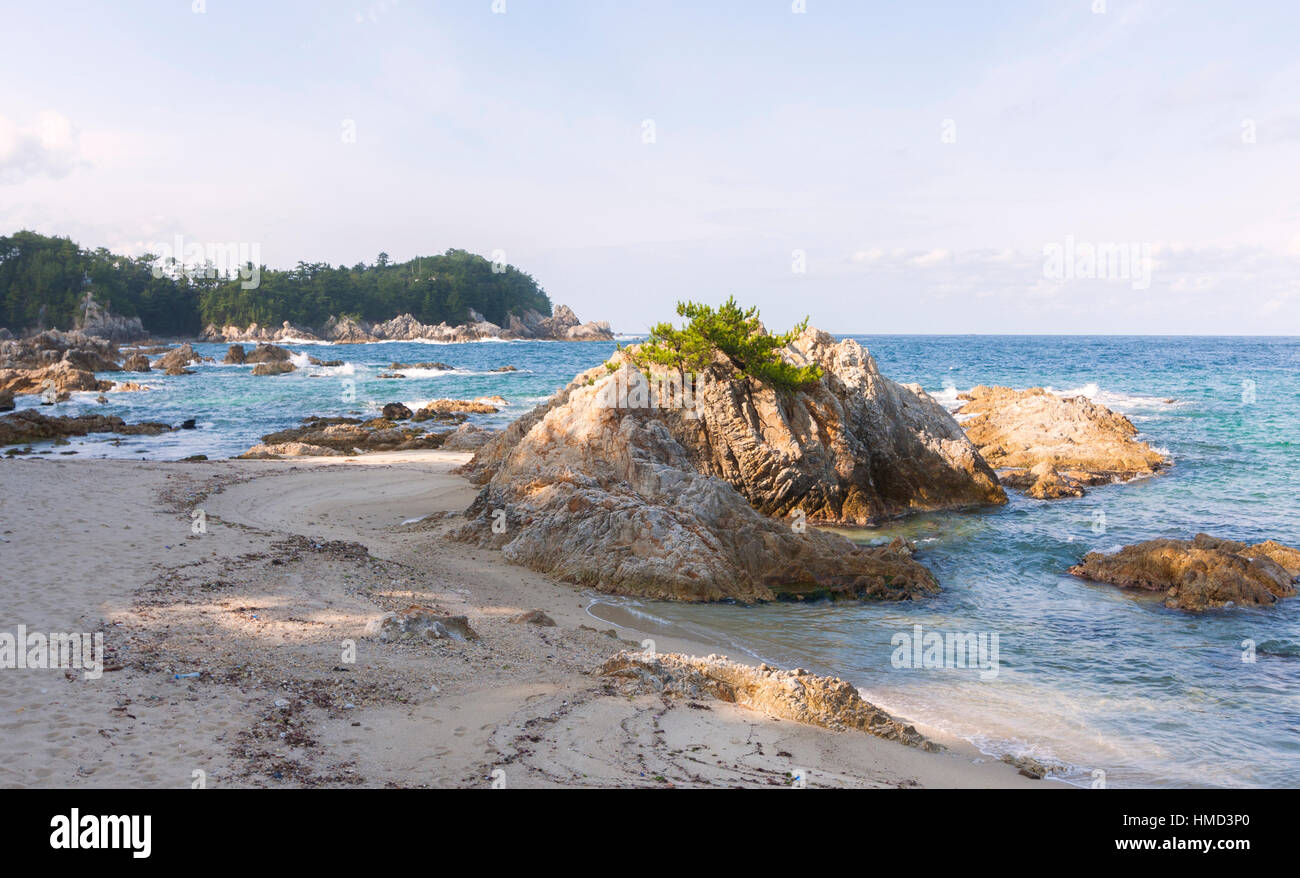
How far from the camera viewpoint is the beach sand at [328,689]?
5.80m

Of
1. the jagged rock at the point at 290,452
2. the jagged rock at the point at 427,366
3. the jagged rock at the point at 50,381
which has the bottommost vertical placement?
the jagged rock at the point at 290,452

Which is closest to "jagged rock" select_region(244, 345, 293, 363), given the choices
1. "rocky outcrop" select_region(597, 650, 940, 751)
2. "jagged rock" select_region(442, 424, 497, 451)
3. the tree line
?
the tree line

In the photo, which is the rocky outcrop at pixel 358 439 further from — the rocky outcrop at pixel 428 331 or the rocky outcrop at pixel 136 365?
the rocky outcrop at pixel 428 331

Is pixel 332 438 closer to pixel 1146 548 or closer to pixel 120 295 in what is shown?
pixel 1146 548

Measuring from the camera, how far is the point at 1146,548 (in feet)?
44.7

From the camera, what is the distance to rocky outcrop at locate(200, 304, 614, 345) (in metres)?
120

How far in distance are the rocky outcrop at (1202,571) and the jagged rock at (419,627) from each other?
10713mm

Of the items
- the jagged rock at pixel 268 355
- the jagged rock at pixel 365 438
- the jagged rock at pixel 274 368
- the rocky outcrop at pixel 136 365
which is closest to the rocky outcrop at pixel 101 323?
the jagged rock at pixel 268 355

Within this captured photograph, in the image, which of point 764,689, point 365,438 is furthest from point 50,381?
point 764,689

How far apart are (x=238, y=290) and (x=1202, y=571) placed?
13350cm

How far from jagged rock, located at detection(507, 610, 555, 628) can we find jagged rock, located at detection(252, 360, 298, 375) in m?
58.9

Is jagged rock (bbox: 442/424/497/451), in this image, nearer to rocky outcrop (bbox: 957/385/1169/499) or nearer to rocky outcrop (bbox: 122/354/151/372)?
rocky outcrop (bbox: 957/385/1169/499)

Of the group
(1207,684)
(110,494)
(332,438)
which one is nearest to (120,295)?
(332,438)
